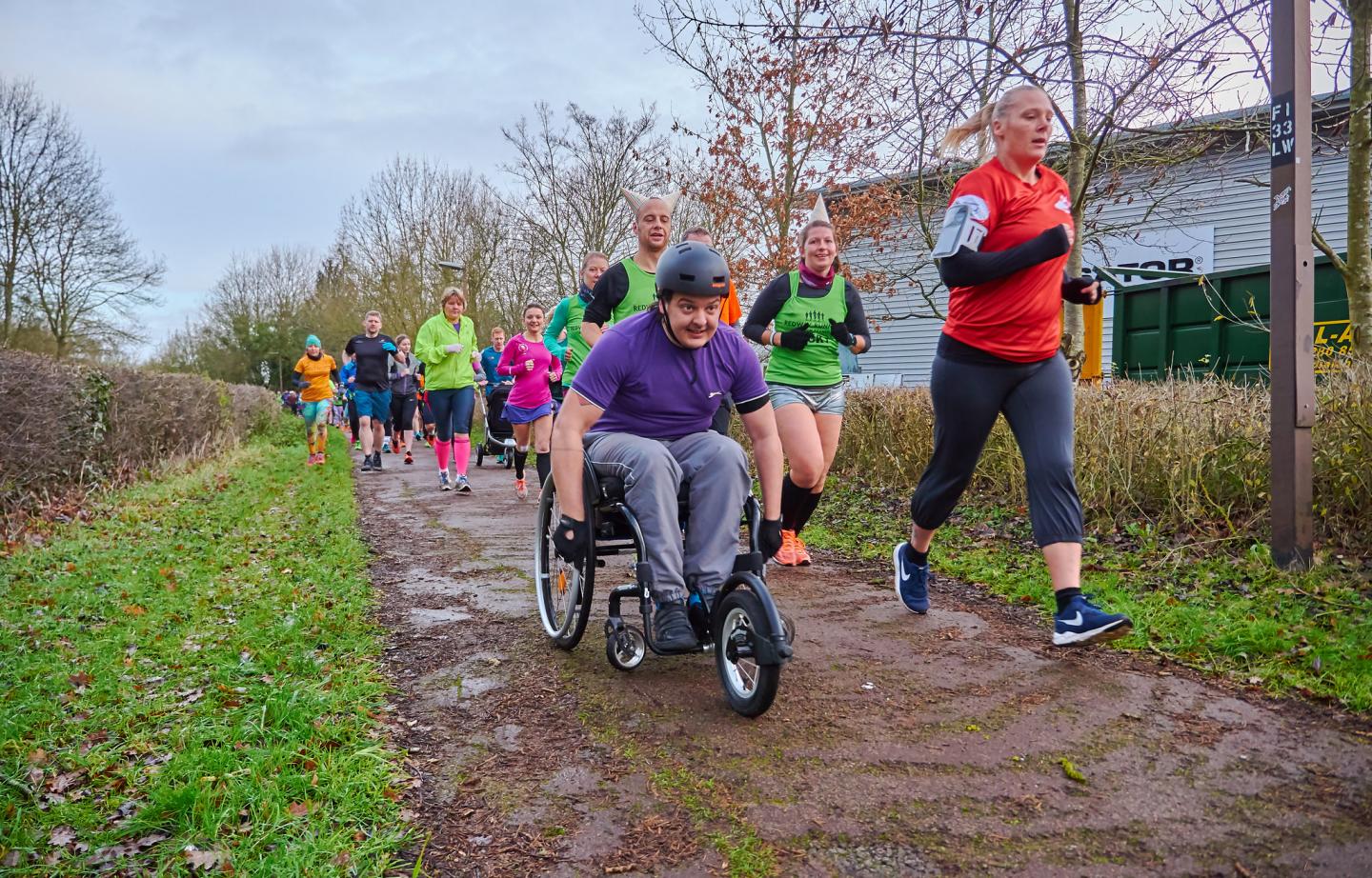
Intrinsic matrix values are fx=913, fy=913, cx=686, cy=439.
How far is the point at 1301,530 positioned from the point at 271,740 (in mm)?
4368

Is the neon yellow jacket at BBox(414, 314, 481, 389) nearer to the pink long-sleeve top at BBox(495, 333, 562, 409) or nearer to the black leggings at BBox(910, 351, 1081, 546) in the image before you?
the pink long-sleeve top at BBox(495, 333, 562, 409)

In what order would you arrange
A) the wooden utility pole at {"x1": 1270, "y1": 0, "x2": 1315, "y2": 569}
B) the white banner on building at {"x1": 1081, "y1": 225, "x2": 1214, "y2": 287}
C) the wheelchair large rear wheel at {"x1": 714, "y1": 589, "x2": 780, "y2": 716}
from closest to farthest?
1. the wheelchair large rear wheel at {"x1": 714, "y1": 589, "x2": 780, "y2": 716}
2. the wooden utility pole at {"x1": 1270, "y1": 0, "x2": 1315, "y2": 569}
3. the white banner on building at {"x1": 1081, "y1": 225, "x2": 1214, "y2": 287}

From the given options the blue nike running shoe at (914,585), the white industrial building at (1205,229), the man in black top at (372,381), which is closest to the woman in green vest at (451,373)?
the man in black top at (372,381)

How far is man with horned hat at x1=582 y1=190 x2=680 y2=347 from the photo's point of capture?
537 cm

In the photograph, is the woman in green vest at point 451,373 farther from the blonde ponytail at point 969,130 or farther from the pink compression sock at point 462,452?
the blonde ponytail at point 969,130

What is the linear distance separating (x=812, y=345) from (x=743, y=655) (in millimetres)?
2909

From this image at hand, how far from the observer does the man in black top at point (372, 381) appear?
12922 mm

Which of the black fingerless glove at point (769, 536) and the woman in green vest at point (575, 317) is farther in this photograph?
the woman in green vest at point (575, 317)

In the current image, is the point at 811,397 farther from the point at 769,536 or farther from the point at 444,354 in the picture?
the point at 444,354

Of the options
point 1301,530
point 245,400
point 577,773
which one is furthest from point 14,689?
point 245,400

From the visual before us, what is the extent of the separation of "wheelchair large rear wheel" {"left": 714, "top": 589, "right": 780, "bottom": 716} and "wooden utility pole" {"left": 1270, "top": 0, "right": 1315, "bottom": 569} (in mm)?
2830

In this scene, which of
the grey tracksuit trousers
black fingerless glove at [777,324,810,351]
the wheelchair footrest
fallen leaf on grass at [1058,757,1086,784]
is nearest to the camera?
fallen leaf on grass at [1058,757,1086,784]

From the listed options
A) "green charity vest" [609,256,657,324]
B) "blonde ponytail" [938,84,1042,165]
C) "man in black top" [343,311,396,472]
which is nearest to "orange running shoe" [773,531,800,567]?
"green charity vest" [609,256,657,324]

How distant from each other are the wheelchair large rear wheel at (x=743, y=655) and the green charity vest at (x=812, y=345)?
8.55ft
